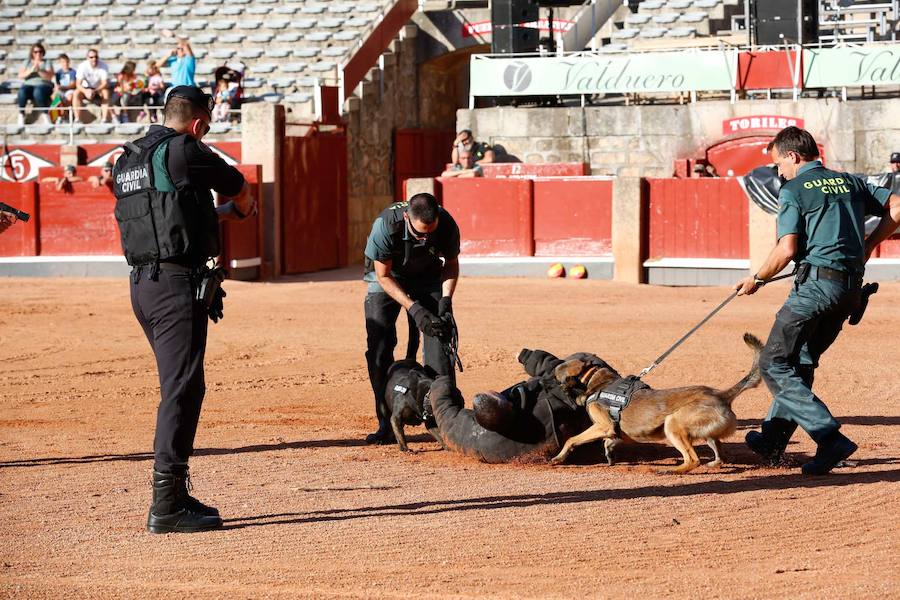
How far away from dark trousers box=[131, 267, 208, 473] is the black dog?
220cm

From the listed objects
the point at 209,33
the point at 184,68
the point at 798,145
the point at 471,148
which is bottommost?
the point at 798,145

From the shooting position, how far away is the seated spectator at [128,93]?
2350 centimetres

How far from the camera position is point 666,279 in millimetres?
19719

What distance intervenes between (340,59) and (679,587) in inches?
861

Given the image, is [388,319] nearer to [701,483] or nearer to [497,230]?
[701,483]

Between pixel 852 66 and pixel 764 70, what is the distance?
132 cm

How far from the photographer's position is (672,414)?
727cm

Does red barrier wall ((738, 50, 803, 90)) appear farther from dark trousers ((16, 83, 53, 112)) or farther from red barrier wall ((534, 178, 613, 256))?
dark trousers ((16, 83, 53, 112))

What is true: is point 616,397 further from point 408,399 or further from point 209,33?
point 209,33

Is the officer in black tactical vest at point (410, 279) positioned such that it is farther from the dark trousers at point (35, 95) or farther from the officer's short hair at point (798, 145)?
the dark trousers at point (35, 95)

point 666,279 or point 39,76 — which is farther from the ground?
point 39,76

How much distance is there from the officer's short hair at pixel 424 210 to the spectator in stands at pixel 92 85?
16.5m

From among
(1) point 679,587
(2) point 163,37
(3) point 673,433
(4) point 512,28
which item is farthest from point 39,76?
(1) point 679,587

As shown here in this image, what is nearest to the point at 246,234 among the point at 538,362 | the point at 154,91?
the point at 154,91
